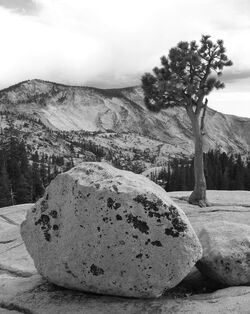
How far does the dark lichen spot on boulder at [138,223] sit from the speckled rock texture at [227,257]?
7.71 ft

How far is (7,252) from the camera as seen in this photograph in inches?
787

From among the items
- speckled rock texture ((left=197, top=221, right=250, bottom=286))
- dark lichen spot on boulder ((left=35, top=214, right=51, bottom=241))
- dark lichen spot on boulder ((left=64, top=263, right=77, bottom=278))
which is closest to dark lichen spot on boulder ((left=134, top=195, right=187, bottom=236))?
speckled rock texture ((left=197, top=221, right=250, bottom=286))

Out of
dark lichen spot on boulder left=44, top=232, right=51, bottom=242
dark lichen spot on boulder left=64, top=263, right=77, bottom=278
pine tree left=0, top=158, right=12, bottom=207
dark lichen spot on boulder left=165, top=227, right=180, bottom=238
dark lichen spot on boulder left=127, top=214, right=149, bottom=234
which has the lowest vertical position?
pine tree left=0, top=158, right=12, bottom=207

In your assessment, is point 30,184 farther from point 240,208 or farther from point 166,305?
point 166,305

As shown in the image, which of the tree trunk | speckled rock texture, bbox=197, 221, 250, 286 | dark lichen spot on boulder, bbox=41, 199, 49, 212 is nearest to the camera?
speckled rock texture, bbox=197, 221, 250, 286

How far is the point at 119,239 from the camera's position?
10.4 meters

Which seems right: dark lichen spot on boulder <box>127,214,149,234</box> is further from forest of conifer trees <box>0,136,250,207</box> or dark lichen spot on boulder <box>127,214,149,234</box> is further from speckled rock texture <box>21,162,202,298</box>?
forest of conifer trees <box>0,136,250,207</box>

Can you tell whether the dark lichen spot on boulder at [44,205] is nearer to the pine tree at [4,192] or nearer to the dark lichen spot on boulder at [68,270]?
the dark lichen spot on boulder at [68,270]

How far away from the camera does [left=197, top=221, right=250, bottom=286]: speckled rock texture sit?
37.4 feet

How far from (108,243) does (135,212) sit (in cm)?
95

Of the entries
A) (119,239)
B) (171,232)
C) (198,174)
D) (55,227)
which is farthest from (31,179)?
(171,232)

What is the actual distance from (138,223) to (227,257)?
2.73 m

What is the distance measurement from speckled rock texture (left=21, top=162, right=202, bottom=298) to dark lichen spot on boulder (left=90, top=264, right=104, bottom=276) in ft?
0.08

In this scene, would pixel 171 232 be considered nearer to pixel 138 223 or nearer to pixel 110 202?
pixel 138 223
